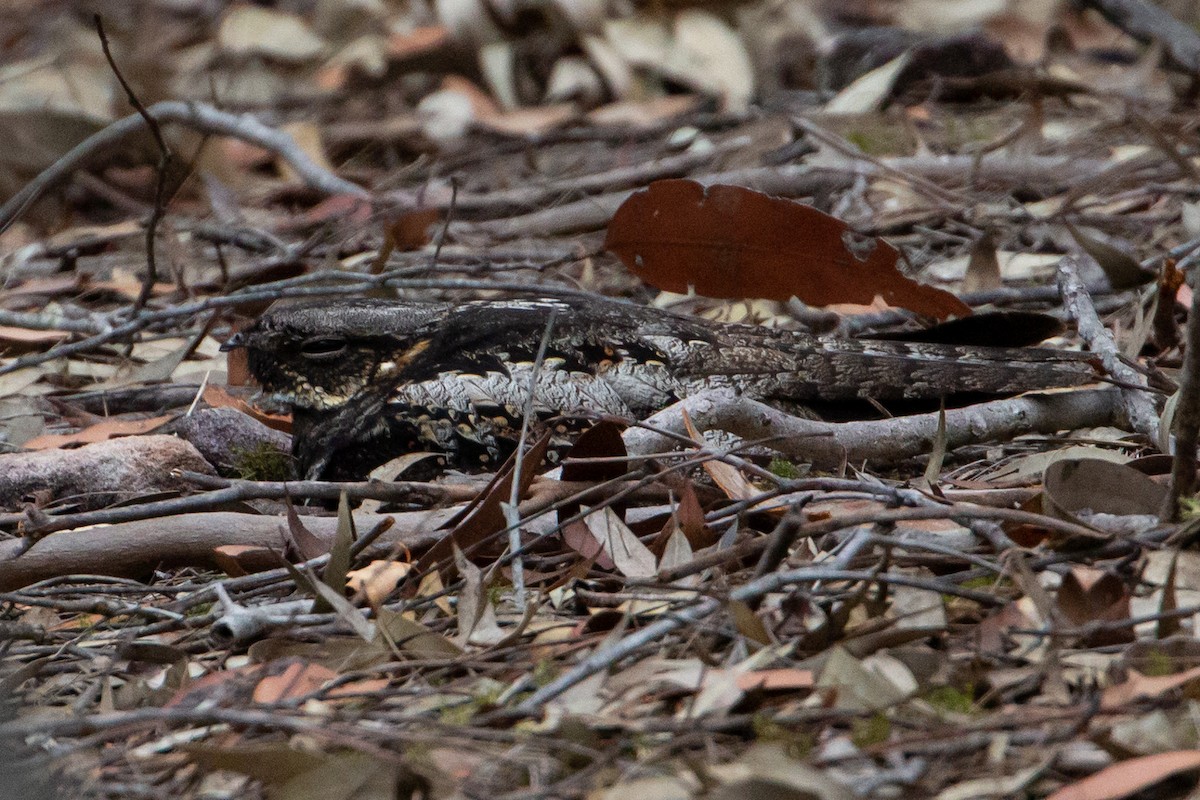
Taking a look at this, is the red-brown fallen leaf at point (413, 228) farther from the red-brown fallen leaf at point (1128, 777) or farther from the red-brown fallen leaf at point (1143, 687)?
the red-brown fallen leaf at point (1128, 777)

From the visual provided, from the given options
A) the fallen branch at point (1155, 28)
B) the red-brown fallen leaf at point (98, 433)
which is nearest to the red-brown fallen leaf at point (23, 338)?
the red-brown fallen leaf at point (98, 433)

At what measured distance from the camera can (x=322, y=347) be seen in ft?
8.58

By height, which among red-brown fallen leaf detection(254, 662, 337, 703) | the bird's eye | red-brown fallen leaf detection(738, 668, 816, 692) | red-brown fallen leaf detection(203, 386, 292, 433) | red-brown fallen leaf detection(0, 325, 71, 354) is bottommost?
red-brown fallen leaf detection(203, 386, 292, 433)

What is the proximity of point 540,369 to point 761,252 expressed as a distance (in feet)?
1.89

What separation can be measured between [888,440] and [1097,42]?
4377 mm

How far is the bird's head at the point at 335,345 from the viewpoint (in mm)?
2582

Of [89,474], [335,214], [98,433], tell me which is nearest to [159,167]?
[98,433]

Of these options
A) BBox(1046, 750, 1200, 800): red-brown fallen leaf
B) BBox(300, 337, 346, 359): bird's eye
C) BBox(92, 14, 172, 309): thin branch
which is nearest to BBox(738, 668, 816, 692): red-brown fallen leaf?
BBox(1046, 750, 1200, 800): red-brown fallen leaf

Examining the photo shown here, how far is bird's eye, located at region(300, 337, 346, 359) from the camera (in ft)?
8.52

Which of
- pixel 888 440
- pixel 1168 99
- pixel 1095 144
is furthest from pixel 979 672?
pixel 1168 99

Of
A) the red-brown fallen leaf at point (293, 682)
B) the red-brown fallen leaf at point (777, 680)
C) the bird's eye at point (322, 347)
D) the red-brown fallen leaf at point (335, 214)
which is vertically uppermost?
the red-brown fallen leaf at point (777, 680)

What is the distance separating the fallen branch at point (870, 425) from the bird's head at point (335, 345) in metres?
0.59

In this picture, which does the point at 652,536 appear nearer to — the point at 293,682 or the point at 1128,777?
the point at 293,682

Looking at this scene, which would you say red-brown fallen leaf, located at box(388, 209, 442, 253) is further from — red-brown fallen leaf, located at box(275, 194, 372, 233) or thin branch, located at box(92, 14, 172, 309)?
thin branch, located at box(92, 14, 172, 309)
